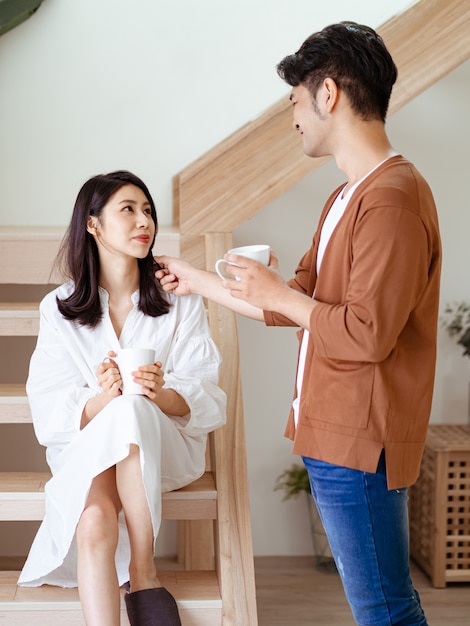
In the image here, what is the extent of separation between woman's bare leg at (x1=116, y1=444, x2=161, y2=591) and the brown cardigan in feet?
2.02

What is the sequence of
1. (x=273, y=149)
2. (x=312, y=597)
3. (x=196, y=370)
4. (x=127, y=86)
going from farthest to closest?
1. (x=127, y=86)
2. (x=312, y=597)
3. (x=273, y=149)
4. (x=196, y=370)

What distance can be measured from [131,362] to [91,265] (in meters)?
0.49

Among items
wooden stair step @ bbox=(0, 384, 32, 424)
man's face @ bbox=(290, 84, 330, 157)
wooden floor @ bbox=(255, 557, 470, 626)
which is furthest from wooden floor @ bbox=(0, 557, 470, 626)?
man's face @ bbox=(290, 84, 330, 157)

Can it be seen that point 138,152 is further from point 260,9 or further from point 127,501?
point 127,501

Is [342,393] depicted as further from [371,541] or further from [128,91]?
[128,91]

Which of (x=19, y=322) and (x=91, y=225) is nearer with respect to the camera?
(x=91, y=225)

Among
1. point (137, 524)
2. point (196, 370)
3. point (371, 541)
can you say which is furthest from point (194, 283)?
point (371, 541)

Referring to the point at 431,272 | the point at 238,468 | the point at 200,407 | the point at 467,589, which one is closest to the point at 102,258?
the point at 200,407

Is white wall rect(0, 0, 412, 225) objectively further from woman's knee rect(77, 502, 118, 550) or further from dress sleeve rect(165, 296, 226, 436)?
woman's knee rect(77, 502, 118, 550)

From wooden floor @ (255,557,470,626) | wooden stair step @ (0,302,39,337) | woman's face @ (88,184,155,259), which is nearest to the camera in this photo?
woman's face @ (88,184,155,259)

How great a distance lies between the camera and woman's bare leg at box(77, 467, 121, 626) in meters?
1.85

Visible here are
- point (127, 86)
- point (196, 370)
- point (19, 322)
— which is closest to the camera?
point (196, 370)

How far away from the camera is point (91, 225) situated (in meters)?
2.36

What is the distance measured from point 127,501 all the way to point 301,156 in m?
1.24
